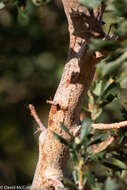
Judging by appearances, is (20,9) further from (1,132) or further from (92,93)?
(1,132)

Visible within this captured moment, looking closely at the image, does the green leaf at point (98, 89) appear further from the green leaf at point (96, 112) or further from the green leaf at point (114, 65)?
the green leaf at point (114, 65)

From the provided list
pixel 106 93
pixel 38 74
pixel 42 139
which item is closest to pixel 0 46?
pixel 38 74

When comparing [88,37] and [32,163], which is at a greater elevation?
[88,37]

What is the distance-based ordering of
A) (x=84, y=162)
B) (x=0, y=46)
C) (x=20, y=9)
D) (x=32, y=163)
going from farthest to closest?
1. (x=32, y=163)
2. (x=0, y=46)
3. (x=20, y=9)
4. (x=84, y=162)

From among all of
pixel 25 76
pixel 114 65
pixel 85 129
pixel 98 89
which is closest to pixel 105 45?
pixel 114 65

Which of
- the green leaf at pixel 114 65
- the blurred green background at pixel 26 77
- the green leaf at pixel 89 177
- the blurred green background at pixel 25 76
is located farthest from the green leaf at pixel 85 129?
the blurred green background at pixel 25 76

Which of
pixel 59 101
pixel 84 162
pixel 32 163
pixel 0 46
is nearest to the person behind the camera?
pixel 84 162
